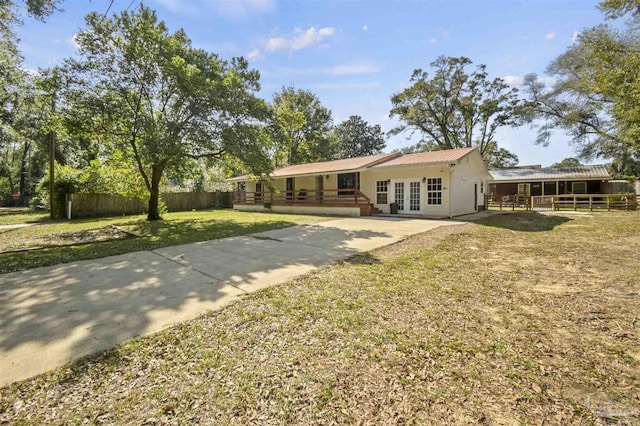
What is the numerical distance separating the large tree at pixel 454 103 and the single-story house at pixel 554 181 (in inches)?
237

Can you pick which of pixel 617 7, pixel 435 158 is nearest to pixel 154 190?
pixel 435 158

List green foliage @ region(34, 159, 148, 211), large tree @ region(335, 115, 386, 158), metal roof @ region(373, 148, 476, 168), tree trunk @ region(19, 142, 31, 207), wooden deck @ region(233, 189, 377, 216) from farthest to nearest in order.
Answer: large tree @ region(335, 115, 386, 158) < tree trunk @ region(19, 142, 31, 207) < wooden deck @ region(233, 189, 377, 216) < green foliage @ region(34, 159, 148, 211) < metal roof @ region(373, 148, 476, 168)

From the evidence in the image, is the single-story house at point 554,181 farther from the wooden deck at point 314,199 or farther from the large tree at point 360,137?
the large tree at point 360,137

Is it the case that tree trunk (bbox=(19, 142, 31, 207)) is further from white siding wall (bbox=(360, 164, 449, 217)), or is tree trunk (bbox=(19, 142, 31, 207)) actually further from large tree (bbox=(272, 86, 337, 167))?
white siding wall (bbox=(360, 164, 449, 217))

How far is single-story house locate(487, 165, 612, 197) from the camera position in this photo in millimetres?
23322

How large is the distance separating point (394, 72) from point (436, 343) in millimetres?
15497

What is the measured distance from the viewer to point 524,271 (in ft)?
16.2

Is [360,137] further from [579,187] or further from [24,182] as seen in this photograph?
[24,182]

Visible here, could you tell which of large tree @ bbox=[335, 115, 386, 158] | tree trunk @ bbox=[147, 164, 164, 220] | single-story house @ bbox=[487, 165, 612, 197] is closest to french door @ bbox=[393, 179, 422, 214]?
single-story house @ bbox=[487, 165, 612, 197]

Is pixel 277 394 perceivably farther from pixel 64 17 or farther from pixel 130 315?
pixel 64 17

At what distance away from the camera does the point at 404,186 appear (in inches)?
622

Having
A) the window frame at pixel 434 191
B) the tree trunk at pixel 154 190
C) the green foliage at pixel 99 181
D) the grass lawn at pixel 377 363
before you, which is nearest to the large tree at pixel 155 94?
the tree trunk at pixel 154 190

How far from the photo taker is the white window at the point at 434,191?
14.6 metres

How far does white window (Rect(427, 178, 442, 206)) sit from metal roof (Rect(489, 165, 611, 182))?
15442mm
